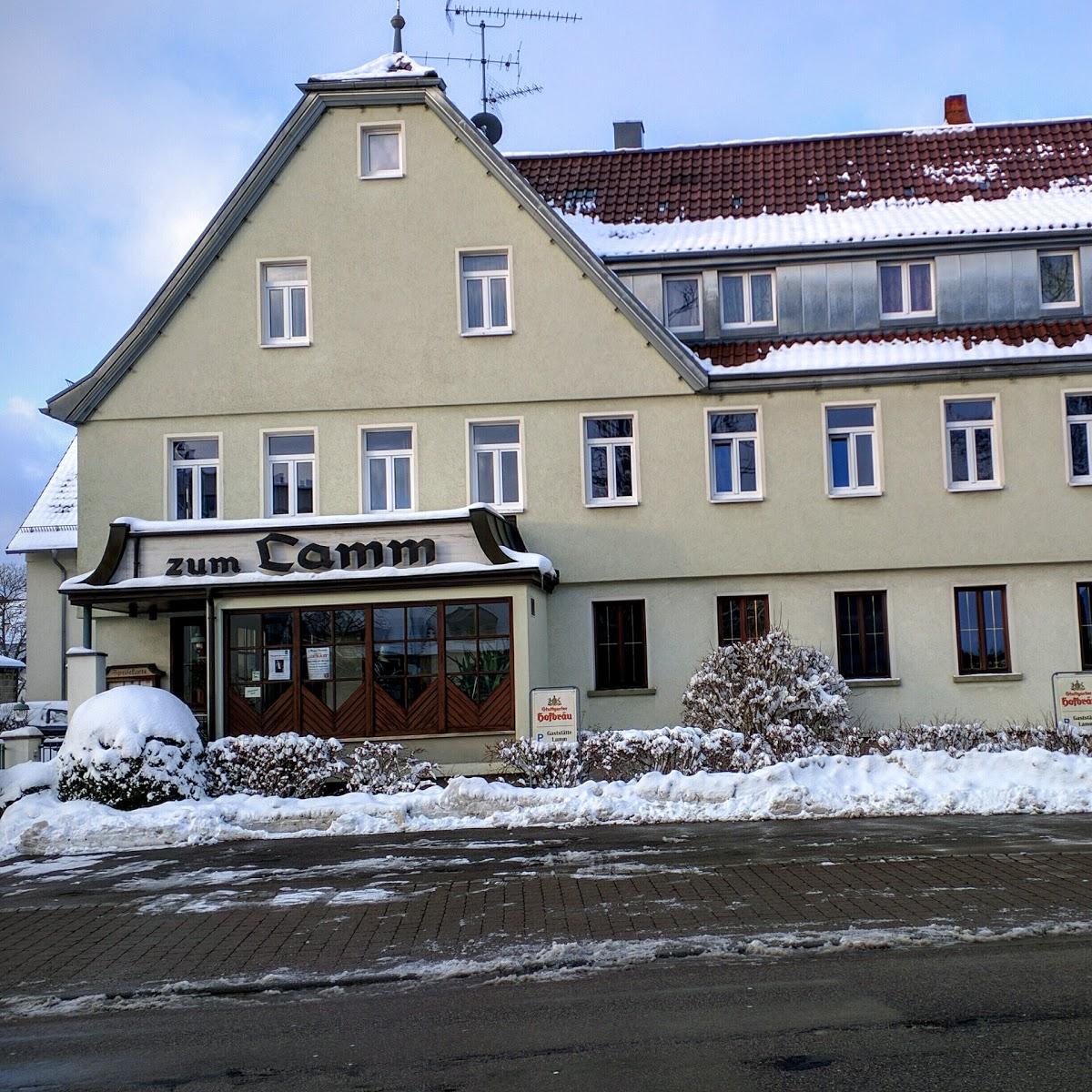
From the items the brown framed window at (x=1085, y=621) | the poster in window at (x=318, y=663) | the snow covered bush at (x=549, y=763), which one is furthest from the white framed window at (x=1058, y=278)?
the poster in window at (x=318, y=663)

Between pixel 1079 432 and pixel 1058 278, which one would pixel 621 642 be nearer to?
pixel 1079 432

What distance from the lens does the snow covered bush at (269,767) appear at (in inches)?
674

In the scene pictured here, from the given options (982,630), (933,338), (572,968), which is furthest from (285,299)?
(572,968)

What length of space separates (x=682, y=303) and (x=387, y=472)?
6.65 m

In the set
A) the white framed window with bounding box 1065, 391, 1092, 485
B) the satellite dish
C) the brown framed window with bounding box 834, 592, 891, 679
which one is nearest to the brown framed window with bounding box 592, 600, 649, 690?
the brown framed window with bounding box 834, 592, 891, 679

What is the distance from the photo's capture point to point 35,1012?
758 centimetres

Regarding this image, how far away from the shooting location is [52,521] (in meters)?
33.7

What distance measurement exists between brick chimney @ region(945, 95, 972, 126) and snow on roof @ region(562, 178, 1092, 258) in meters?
4.72

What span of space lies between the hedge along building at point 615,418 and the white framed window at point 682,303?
1.90 feet

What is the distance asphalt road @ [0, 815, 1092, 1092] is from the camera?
6.06m

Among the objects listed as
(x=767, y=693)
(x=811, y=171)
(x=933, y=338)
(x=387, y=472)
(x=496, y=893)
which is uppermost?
(x=811, y=171)

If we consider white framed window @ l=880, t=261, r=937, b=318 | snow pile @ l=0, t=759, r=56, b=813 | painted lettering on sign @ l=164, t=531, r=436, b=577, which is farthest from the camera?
white framed window @ l=880, t=261, r=937, b=318

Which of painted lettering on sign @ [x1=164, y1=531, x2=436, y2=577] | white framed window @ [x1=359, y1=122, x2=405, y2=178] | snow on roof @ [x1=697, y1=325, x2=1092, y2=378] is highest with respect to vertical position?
white framed window @ [x1=359, y1=122, x2=405, y2=178]

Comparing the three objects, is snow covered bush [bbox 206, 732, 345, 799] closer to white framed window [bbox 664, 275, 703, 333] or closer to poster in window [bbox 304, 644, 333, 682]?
poster in window [bbox 304, 644, 333, 682]
